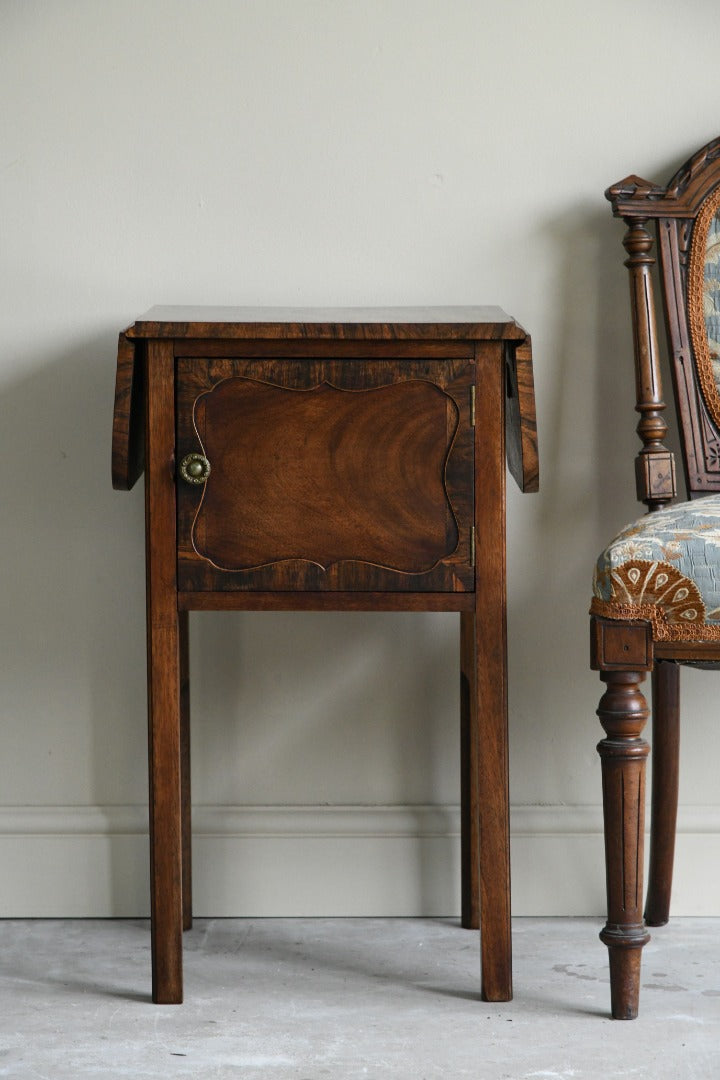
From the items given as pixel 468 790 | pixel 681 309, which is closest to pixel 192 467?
pixel 468 790

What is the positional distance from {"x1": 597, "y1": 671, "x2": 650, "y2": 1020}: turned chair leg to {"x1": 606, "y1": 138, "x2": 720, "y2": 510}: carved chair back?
1.33 feet

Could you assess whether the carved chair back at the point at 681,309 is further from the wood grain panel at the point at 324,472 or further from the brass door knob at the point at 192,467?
the brass door knob at the point at 192,467

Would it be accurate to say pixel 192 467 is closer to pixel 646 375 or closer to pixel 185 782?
pixel 185 782

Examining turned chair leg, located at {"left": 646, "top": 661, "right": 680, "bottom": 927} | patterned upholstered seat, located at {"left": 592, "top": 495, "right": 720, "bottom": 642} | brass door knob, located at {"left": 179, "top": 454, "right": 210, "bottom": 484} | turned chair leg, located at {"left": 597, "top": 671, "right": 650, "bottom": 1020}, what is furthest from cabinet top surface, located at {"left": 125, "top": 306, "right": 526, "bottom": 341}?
turned chair leg, located at {"left": 646, "top": 661, "right": 680, "bottom": 927}

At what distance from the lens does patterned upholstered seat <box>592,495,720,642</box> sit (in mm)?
1202

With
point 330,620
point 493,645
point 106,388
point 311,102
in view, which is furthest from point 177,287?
point 493,645

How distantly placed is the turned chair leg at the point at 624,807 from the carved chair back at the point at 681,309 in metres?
0.41

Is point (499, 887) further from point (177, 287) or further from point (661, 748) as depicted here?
point (177, 287)

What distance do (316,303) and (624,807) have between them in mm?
862

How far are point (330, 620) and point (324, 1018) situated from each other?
0.59 m

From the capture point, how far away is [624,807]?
1230mm

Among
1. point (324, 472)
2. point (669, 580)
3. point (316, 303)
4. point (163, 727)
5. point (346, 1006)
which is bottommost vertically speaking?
point (346, 1006)

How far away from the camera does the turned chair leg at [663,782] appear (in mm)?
1529

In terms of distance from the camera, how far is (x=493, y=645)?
1292 mm
